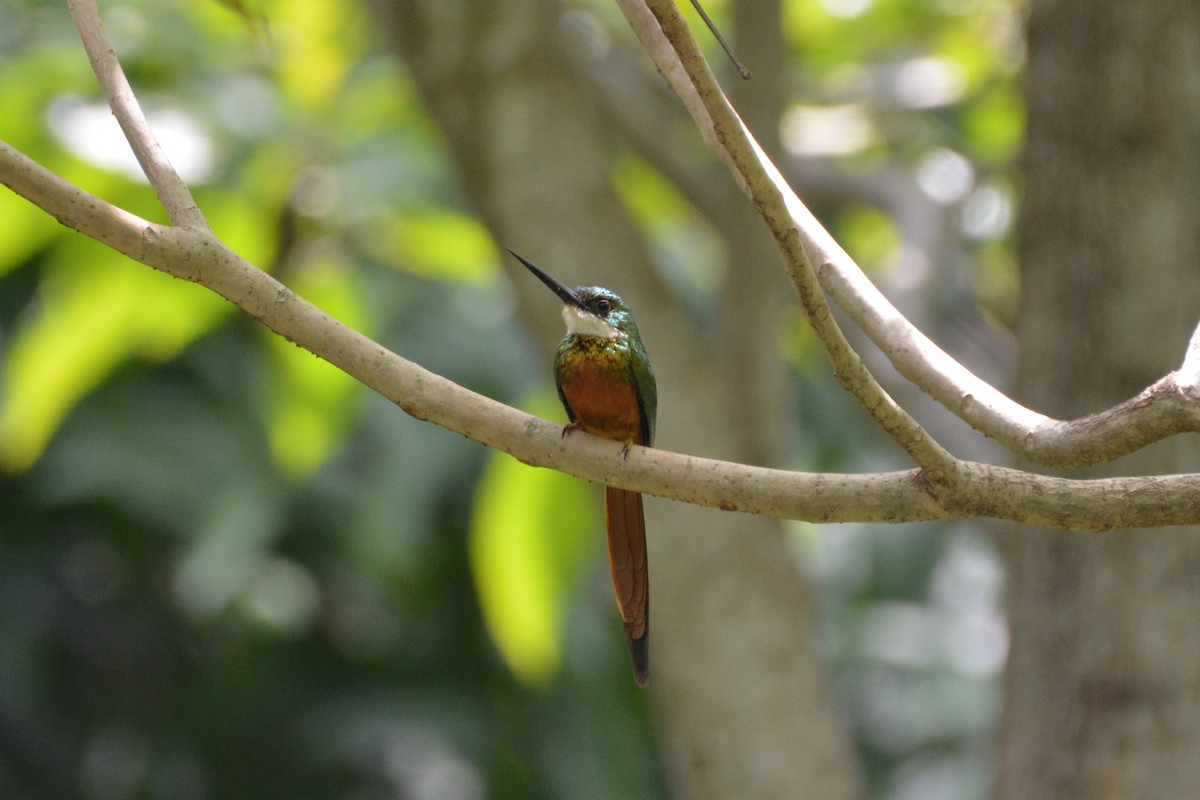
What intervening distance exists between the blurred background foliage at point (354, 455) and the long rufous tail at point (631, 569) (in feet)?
3.08

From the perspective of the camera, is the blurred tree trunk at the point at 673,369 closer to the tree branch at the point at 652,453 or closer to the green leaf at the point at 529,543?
the green leaf at the point at 529,543

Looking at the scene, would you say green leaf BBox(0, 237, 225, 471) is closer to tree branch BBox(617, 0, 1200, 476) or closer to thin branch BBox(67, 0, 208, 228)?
thin branch BBox(67, 0, 208, 228)

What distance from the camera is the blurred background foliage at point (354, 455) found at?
11.8ft

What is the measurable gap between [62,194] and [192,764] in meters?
5.10

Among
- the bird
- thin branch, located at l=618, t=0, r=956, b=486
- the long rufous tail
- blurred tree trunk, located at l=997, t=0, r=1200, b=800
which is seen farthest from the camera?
blurred tree trunk, located at l=997, t=0, r=1200, b=800

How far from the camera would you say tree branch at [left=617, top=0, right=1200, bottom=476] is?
153 centimetres

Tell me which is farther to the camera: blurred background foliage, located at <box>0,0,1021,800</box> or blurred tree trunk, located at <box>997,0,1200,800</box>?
blurred background foliage, located at <box>0,0,1021,800</box>

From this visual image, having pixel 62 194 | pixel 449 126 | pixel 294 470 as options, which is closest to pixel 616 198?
pixel 449 126

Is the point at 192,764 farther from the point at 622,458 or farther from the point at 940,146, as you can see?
the point at 622,458

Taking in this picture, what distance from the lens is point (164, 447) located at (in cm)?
520

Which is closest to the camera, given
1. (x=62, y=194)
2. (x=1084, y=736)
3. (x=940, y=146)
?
(x=62, y=194)

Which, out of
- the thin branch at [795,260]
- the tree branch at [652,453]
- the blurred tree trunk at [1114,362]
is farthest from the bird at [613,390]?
the blurred tree trunk at [1114,362]

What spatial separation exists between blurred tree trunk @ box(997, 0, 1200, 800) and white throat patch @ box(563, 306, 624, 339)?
102 centimetres

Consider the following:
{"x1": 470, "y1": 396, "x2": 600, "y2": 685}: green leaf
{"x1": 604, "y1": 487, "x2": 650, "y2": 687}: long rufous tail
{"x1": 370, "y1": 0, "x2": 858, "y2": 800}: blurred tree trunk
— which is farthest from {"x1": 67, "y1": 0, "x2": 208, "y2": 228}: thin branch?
{"x1": 370, "y1": 0, "x2": 858, "y2": 800}: blurred tree trunk
